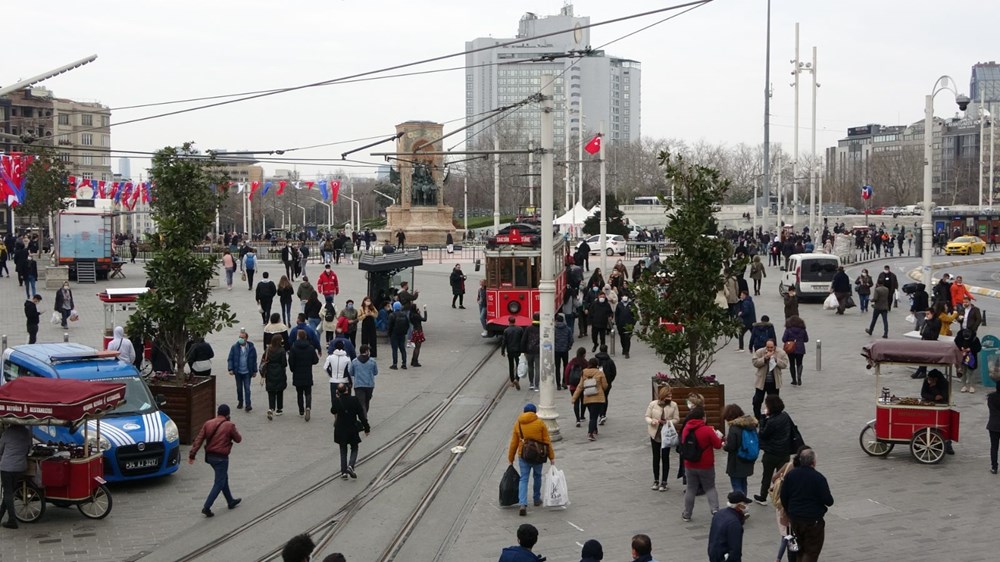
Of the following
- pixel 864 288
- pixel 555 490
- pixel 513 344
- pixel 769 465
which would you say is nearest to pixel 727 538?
pixel 769 465

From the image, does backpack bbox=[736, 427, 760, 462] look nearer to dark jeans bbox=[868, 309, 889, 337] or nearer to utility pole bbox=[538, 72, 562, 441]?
utility pole bbox=[538, 72, 562, 441]

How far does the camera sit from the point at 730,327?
17.0 metres

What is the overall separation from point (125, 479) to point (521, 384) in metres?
9.87

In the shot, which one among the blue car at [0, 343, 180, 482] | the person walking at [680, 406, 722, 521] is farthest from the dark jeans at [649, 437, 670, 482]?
the blue car at [0, 343, 180, 482]

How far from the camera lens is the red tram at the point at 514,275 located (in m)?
27.3

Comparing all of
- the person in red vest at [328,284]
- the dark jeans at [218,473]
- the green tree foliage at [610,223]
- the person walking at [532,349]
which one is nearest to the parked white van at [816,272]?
the person in red vest at [328,284]

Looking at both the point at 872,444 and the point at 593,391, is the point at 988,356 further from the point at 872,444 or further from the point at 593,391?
the point at 593,391

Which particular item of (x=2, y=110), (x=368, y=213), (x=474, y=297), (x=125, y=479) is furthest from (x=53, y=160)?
(x=368, y=213)

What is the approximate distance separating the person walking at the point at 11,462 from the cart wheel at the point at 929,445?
36.0ft

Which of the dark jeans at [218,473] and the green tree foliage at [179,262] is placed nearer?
the dark jeans at [218,473]

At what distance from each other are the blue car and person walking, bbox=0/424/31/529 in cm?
58

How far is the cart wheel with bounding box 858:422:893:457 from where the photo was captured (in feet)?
50.9

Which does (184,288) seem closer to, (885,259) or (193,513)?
(193,513)

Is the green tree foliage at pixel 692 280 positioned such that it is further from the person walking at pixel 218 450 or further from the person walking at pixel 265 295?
the person walking at pixel 265 295
